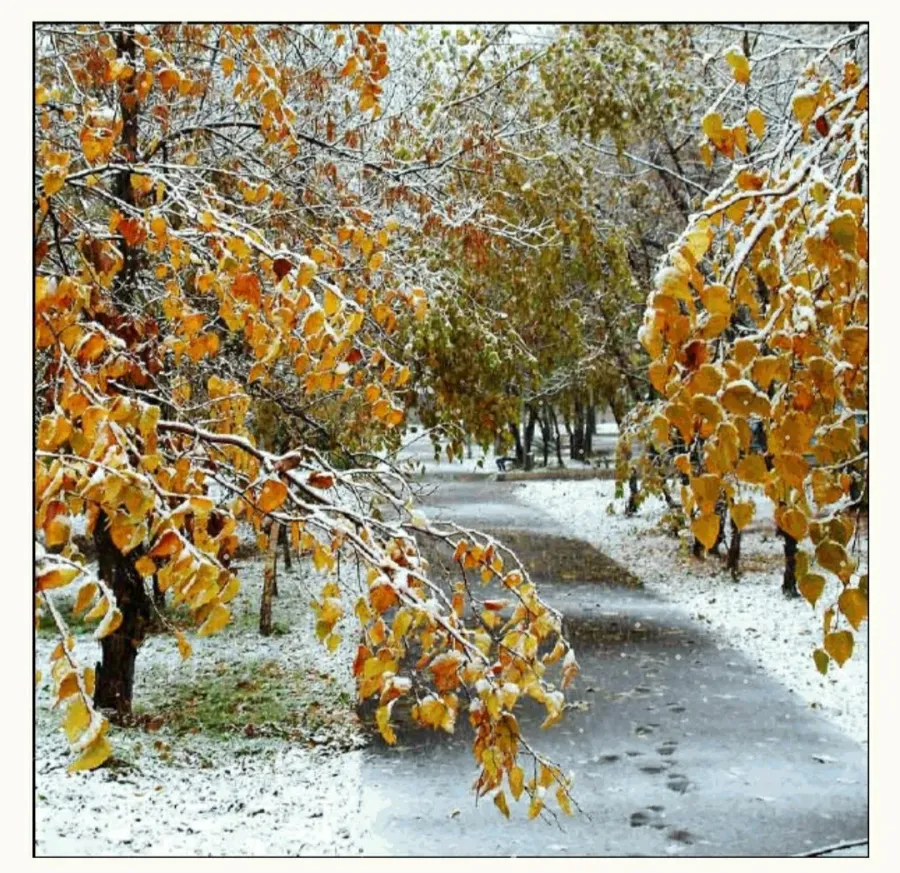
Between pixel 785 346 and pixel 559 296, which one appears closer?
pixel 785 346

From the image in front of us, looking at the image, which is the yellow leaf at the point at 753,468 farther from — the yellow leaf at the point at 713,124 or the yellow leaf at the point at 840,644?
the yellow leaf at the point at 713,124

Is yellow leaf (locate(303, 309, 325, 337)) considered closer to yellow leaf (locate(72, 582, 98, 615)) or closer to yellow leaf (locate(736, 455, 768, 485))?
yellow leaf (locate(72, 582, 98, 615))

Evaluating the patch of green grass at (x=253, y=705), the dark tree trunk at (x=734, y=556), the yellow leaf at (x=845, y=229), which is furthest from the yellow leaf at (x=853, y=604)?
the dark tree trunk at (x=734, y=556)

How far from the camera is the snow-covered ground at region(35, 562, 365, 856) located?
2602 mm

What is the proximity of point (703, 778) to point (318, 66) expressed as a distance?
8.00 ft

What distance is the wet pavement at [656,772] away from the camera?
8.48 feet

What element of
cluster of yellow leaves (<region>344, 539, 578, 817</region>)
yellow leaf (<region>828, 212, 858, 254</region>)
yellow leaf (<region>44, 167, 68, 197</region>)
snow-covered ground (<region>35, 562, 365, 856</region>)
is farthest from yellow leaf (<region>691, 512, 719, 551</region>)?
snow-covered ground (<region>35, 562, 365, 856</region>)

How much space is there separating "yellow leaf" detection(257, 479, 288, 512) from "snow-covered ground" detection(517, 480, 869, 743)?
165cm

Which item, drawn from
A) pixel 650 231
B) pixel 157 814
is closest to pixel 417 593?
pixel 157 814

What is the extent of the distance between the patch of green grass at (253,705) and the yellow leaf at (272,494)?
8.39 feet

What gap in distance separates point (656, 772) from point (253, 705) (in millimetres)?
1559

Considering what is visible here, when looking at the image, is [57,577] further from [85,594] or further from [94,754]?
[94,754]

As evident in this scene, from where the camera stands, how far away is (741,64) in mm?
930

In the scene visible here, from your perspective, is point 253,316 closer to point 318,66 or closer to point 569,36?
point 318,66
